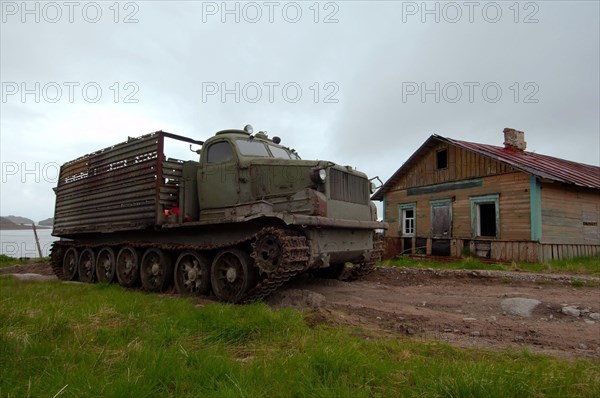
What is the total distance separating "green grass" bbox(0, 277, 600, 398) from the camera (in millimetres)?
2809

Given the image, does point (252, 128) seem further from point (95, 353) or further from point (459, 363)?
point (459, 363)

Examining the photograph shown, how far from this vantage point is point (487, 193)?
15469 mm

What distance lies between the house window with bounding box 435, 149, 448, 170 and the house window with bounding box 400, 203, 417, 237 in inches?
81.9

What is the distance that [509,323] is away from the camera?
18.3 feet

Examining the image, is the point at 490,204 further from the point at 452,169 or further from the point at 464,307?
the point at 464,307

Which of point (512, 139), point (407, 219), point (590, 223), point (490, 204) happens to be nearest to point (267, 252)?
point (490, 204)

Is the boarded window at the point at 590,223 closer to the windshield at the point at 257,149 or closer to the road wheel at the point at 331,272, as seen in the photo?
the road wheel at the point at 331,272

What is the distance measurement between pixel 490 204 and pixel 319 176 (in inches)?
488

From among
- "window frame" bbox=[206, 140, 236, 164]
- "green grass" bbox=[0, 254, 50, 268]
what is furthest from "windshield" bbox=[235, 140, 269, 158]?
"green grass" bbox=[0, 254, 50, 268]

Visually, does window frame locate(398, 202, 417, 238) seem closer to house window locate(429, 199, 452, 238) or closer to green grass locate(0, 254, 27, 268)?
house window locate(429, 199, 452, 238)

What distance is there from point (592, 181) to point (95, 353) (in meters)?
18.2

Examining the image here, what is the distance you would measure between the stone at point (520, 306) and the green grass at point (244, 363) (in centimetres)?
254

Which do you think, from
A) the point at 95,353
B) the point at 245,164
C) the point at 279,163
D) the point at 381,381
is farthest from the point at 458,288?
the point at 95,353

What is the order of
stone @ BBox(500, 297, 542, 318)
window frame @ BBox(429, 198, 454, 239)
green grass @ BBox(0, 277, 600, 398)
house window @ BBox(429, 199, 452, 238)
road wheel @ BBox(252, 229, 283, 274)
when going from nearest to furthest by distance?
green grass @ BBox(0, 277, 600, 398)
stone @ BBox(500, 297, 542, 318)
road wheel @ BBox(252, 229, 283, 274)
window frame @ BBox(429, 198, 454, 239)
house window @ BBox(429, 199, 452, 238)
